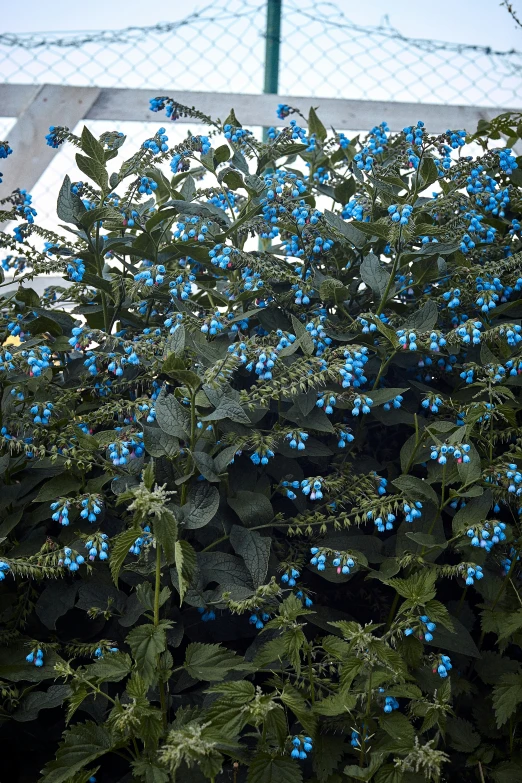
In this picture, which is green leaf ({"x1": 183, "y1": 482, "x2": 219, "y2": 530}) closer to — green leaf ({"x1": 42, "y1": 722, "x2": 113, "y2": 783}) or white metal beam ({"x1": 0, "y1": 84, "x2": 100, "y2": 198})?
green leaf ({"x1": 42, "y1": 722, "x2": 113, "y2": 783})

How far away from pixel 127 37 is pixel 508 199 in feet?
6.62

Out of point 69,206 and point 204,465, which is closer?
point 204,465

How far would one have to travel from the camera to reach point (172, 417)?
60.2 inches

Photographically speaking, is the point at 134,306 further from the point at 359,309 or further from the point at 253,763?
the point at 253,763

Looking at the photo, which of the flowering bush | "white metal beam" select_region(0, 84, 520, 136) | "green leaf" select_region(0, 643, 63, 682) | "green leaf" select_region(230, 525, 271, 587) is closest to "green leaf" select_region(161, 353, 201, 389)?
the flowering bush

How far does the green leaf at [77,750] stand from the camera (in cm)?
138

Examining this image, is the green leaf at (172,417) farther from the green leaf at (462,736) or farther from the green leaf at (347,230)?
the green leaf at (462,736)

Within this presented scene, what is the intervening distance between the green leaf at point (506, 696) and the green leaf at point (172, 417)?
791 mm

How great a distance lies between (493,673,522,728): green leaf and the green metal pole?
2.70 meters

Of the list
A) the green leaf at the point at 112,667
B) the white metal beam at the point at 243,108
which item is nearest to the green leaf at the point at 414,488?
the green leaf at the point at 112,667

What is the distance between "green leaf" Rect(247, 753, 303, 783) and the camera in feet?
4.45

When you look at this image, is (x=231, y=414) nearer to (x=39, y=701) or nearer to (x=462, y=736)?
(x=39, y=701)

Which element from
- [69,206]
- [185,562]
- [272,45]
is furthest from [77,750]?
[272,45]

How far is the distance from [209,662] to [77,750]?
0.27 meters
